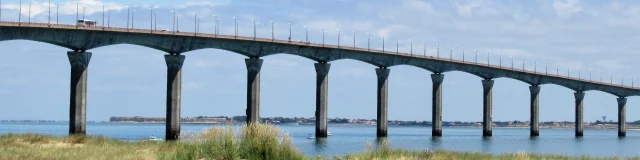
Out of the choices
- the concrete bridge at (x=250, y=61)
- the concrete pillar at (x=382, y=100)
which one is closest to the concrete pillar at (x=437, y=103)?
the concrete bridge at (x=250, y=61)

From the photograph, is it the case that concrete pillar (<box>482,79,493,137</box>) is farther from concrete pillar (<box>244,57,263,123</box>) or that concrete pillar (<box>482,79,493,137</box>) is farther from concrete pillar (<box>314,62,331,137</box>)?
concrete pillar (<box>244,57,263,123</box>)

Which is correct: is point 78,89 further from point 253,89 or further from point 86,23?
point 253,89

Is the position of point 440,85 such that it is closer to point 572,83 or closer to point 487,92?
point 487,92

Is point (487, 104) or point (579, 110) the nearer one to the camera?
point (487, 104)

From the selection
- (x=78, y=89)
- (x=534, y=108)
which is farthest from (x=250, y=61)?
(x=534, y=108)

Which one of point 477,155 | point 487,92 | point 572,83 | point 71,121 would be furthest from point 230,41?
point 572,83

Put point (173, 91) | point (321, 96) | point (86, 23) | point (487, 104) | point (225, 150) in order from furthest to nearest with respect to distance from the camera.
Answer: point (487, 104) → point (321, 96) → point (173, 91) → point (86, 23) → point (225, 150)
